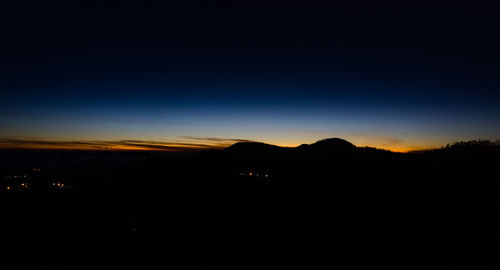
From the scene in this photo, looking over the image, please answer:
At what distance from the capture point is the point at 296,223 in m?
37.8

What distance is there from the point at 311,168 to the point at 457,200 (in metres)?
45.8

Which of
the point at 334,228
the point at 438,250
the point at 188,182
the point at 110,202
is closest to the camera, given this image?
the point at 438,250

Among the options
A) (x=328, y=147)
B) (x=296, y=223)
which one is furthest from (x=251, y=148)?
(x=296, y=223)

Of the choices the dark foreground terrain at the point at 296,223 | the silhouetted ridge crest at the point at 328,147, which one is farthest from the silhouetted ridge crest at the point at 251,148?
the dark foreground terrain at the point at 296,223

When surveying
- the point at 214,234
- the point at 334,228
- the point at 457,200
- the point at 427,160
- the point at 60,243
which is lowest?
the point at 60,243

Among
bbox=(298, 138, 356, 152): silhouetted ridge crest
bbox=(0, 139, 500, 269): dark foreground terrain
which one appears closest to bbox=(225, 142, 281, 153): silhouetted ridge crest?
bbox=(298, 138, 356, 152): silhouetted ridge crest

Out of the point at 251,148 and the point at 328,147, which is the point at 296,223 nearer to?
the point at 328,147

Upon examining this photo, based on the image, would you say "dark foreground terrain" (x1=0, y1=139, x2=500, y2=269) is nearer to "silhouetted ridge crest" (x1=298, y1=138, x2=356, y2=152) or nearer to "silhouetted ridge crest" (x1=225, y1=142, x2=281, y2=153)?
"silhouetted ridge crest" (x1=298, y1=138, x2=356, y2=152)

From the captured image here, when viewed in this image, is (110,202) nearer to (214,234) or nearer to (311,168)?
(214,234)

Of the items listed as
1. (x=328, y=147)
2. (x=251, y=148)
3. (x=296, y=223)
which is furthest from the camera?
(x=251, y=148)

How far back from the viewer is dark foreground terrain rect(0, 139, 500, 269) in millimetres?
27047

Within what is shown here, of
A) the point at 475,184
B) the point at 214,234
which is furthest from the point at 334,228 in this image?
the point at 475,184

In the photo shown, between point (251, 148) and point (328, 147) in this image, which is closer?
point (328, 147)

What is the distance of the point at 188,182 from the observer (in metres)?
80.6
